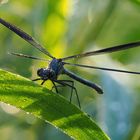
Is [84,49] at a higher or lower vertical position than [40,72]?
higher

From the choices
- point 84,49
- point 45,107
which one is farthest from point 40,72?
point 45,107

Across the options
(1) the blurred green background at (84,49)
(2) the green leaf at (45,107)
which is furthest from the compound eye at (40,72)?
(2) the green leaf at (45,107)

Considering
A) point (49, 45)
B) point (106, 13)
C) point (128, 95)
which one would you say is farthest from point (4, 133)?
point (106, 13)

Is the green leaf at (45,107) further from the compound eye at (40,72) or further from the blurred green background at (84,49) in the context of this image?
the compound eye at (40,72)

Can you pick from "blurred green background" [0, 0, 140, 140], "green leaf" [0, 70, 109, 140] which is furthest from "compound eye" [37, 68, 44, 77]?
"green leaf" [0, 70, 109, 140]

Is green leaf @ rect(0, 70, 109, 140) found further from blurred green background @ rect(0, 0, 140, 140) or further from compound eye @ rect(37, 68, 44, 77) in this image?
compound eye @ rect(37, 68, 44, 77)

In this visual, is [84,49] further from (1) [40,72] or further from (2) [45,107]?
(2) [45,107]
